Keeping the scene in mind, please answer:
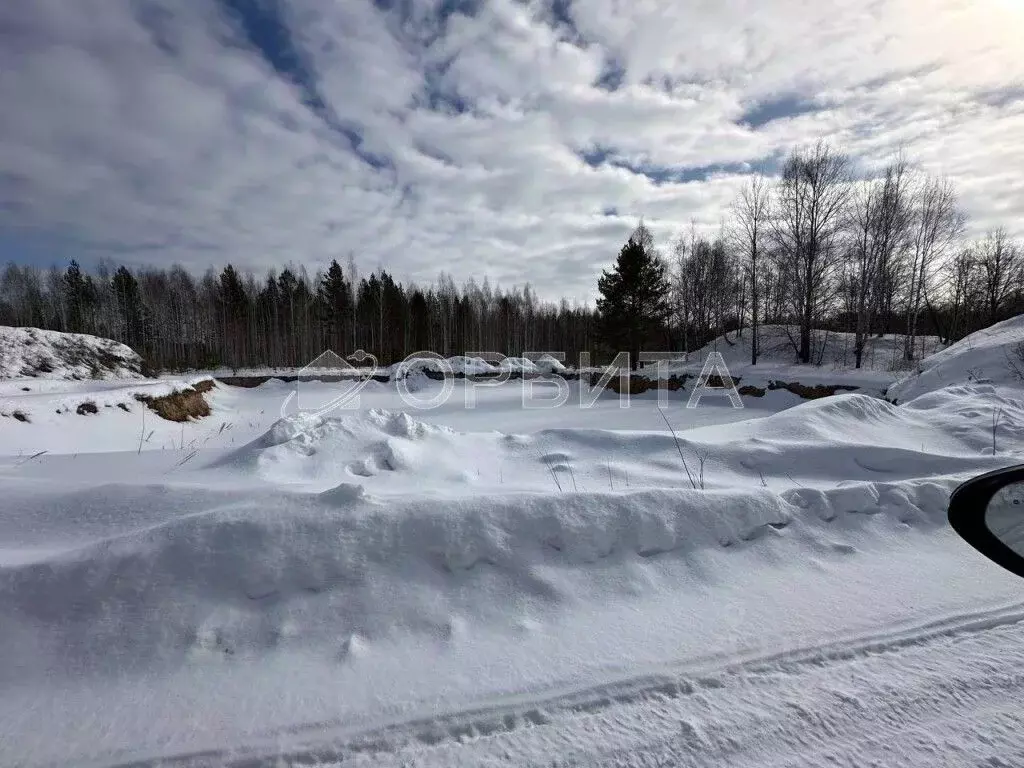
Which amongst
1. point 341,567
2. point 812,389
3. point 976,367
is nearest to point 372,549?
point 341,567

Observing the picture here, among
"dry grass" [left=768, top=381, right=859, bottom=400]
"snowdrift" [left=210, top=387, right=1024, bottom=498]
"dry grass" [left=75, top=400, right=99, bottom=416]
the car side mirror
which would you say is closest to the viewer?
the car side mirror

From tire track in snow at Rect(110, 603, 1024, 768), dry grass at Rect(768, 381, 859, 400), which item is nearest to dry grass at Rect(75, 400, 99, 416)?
tire track in snow at Rect(110, 603, 1024, 768)

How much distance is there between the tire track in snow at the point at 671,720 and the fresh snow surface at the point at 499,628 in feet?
0.03

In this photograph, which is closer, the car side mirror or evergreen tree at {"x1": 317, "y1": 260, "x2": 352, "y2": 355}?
the car side mirror

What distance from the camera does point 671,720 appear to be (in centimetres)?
179

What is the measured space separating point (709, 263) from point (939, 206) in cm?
1194

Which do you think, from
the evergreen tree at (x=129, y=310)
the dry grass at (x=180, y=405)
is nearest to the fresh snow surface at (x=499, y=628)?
the dry grass at (x=180, y=405)

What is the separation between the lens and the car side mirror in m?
1.99

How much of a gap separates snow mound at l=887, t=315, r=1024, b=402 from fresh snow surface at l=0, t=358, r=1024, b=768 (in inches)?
362

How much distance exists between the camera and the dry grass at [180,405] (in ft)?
41.7

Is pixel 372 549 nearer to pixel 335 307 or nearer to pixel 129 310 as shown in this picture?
pixel 335 307

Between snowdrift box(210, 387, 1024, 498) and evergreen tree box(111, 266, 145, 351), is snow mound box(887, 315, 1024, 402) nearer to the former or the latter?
snowdrift box(210, 387, 1024, 498)

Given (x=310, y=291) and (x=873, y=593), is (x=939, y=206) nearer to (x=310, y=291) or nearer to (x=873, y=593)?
(x=873, y=593)

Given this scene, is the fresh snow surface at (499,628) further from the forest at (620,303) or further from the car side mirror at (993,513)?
the forest at (620,303)
